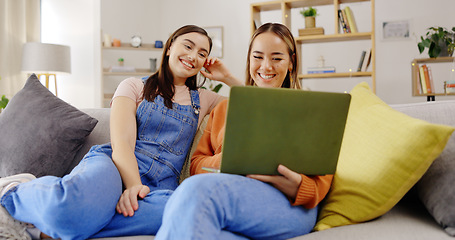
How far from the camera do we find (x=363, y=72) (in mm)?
4461

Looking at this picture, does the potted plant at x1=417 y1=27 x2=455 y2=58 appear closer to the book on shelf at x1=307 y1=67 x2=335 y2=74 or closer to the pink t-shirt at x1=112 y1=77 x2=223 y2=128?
the book on shelf at x1=307 y1=67 x2=335 y2=74

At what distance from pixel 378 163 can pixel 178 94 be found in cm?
84

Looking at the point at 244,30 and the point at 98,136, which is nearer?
the point at 98,136

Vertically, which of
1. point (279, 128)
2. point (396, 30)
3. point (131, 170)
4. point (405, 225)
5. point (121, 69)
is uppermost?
point (396, 30)

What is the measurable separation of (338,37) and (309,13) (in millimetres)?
408

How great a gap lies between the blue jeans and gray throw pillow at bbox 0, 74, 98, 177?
0.85 metres

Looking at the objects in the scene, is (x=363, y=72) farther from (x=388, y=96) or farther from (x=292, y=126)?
(x=292, y=126)

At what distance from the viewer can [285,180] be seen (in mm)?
1022

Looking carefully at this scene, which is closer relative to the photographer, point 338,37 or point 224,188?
point 224,188

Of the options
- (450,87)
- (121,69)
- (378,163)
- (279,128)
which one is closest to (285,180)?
(279,128)

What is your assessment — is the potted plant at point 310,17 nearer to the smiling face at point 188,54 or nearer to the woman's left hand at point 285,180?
the smiling face at point 188,54

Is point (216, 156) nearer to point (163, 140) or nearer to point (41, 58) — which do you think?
point (163, 140)

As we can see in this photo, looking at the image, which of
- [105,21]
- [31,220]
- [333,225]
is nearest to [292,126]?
[333,225]

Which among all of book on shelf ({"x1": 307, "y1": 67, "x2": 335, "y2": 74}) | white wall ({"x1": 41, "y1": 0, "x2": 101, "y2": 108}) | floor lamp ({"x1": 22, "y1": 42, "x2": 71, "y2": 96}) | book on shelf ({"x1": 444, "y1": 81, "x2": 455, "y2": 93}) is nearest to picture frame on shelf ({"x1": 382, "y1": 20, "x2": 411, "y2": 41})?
book on shelf ({"x1": 307, "y1": 67, "x2": 335, "y2": 74})
